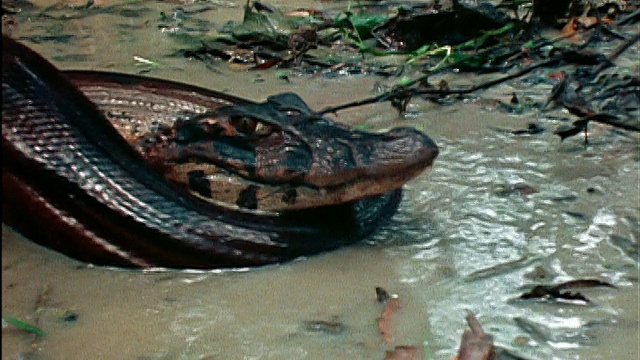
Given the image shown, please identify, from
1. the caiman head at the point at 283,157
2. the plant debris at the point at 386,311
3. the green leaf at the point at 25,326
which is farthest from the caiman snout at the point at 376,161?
the green leaf at the point at 25,326

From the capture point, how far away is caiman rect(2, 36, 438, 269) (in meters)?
2.79

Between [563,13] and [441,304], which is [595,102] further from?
[441,304]

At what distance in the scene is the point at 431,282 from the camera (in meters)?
2.75

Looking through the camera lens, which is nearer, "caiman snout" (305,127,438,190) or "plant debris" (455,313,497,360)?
"plant debris" (455,313,497,360)

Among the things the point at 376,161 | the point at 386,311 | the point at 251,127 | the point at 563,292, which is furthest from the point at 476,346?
the point at 251,127

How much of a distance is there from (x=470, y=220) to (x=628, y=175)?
0.76 meters

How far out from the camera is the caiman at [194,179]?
2795 millimetres

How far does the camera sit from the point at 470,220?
3207 millimetres

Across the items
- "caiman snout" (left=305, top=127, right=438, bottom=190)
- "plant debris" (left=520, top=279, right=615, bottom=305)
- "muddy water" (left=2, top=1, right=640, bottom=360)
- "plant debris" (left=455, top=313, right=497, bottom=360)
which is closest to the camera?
"plant debris" (left=455, top=313, right=497, bottom=360)

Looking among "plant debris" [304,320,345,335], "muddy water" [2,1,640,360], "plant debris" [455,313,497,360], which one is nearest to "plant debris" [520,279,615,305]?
"muddy water" [2,1,640,360]

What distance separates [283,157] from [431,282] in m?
0.72

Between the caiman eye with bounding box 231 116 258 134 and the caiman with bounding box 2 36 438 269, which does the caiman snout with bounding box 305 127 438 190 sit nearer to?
the caiman with bounding box 2 36 438 269

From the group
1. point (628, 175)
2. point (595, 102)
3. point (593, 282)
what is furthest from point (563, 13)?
point (593, 282)

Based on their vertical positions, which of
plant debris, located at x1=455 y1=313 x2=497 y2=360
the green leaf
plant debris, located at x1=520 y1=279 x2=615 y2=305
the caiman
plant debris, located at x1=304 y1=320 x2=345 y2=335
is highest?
the caiman
